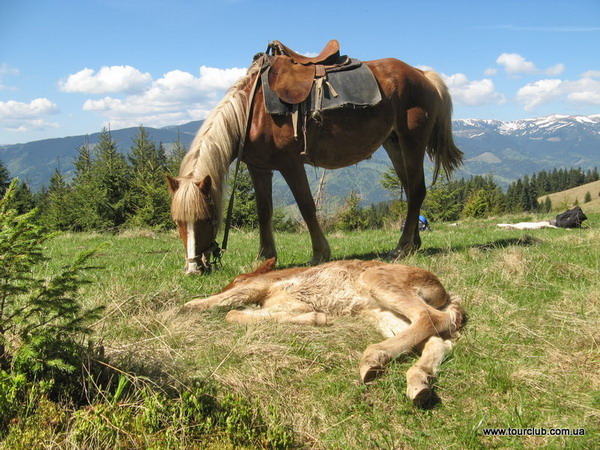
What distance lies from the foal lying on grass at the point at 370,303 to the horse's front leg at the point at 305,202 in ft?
5.65

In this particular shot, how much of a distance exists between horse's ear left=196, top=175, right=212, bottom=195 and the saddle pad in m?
1.36

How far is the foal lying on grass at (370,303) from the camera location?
3.28m

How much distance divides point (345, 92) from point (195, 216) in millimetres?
2866

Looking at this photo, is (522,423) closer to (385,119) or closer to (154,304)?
(154,304)

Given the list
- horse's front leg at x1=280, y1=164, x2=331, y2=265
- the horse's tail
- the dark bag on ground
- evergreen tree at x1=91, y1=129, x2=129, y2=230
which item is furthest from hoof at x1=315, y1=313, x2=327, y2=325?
evergreen tree at x1=91, y1=129, x2=129, y2=230

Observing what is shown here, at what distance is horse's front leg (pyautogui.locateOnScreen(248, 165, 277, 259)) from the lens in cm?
677

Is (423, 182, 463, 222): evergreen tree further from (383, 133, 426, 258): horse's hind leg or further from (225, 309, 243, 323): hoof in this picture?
(225, 309, 243, 323): hoof

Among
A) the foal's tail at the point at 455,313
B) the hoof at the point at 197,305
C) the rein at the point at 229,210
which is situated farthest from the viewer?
the rein at the point at 229,210

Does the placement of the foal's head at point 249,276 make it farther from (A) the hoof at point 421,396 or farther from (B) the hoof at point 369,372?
(A) the hoof at point 421,396

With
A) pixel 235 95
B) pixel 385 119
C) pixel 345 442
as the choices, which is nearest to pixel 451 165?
pixel 385 119

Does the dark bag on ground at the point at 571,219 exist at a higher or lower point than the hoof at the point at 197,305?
lower

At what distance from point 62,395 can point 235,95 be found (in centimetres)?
478

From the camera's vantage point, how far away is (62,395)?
97.6 inches

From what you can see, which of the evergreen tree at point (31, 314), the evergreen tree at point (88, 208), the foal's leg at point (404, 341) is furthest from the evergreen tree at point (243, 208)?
the evergreen tree at point (31, 314)
